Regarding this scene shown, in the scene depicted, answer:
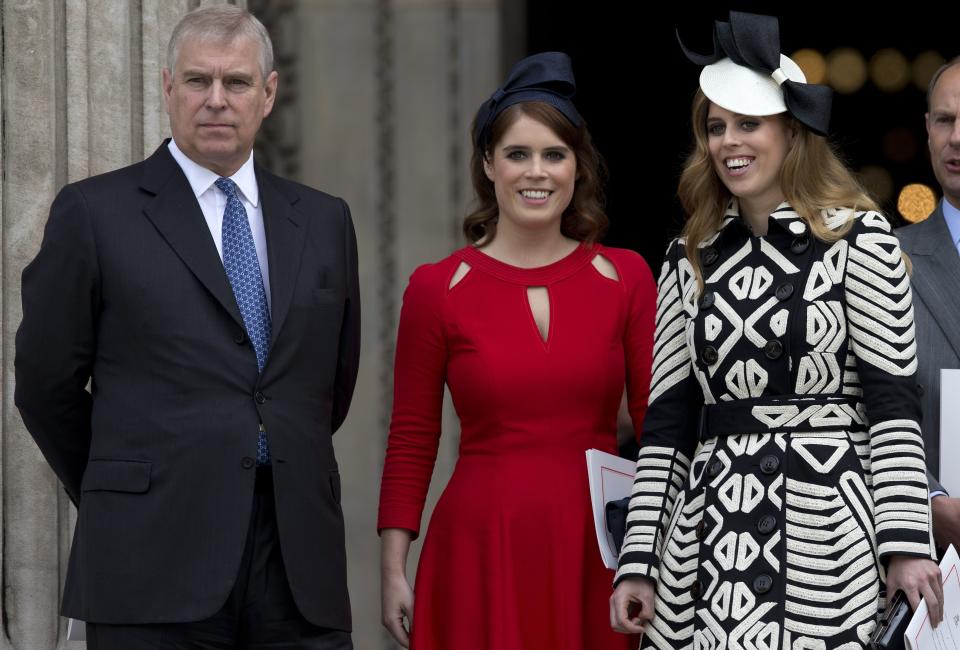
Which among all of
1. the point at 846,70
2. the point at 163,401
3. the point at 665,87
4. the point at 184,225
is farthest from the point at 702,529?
the point at 846,70

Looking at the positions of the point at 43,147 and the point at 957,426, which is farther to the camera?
the point at 43,147

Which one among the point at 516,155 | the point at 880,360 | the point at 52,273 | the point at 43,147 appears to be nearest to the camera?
the point at 880,360

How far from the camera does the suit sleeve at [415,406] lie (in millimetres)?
3779

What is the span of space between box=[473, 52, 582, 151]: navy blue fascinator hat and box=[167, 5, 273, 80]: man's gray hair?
613 mm

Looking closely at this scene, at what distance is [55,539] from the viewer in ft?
13.3

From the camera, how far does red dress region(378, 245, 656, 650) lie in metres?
3.60

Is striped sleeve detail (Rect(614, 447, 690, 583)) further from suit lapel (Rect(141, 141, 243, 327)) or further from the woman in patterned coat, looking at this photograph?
suit lapel (Rect(141, 141, 243, 327))

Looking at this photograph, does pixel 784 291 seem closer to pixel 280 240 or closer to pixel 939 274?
pixel 939 274

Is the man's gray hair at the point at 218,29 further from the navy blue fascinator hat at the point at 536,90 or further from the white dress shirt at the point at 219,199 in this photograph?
the navy blue fascinator hat at the point at 536,90

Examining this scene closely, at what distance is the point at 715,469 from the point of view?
307cm

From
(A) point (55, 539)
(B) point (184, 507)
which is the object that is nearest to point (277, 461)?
(B) point (184, 507)

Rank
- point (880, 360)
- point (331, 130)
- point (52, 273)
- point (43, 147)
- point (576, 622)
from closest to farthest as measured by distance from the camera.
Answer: point (880, 360) < point (52, 273) < point (576, 622) < point (43, 147) < point (331, 130)

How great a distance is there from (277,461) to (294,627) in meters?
0.32

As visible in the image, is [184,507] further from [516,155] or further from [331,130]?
[331,130]
